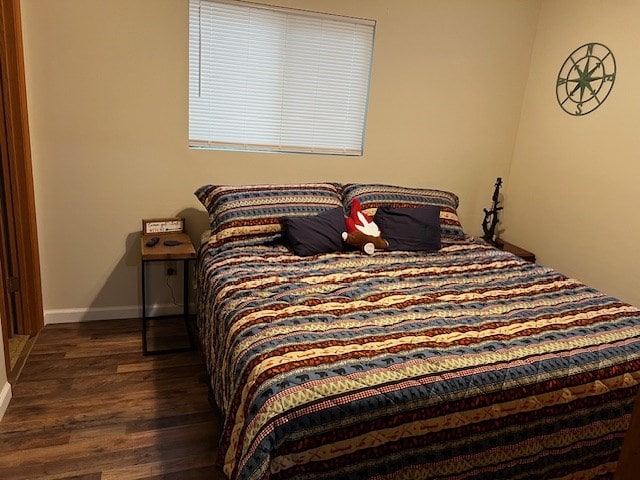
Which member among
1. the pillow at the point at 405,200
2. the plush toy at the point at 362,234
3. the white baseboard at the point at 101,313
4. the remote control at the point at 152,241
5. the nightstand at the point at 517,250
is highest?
the pillow at the point at 405,200

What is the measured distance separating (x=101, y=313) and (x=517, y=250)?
9.67ft

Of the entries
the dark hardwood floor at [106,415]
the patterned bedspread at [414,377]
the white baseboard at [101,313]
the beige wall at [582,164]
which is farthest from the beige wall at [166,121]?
the patterned bedspread at [414,377]

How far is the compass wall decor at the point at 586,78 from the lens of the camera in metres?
2.97

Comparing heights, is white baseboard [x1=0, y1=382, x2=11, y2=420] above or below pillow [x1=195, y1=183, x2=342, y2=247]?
below

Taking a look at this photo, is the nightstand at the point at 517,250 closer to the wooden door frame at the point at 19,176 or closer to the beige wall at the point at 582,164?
the beige wall at the point at 582,164

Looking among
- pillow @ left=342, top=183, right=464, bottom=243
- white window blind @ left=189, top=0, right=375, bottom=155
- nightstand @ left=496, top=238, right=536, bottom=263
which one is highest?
white window blind @ left=189, top=0, right=375, bottom=155

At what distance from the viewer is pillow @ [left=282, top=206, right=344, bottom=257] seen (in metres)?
2.60

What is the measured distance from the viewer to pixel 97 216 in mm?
2896

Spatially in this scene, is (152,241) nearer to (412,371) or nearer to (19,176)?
(19,176)

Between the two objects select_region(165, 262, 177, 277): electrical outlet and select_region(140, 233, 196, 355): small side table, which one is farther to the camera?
select_region(165, 262, 177, 277): electrical outlet

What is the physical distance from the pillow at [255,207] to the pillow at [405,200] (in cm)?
19

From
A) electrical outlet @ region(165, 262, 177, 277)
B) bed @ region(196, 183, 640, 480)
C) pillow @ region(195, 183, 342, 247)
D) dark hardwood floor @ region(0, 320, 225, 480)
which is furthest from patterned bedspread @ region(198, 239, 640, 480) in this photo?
electrical outlet @ region(165, 262, 177, 277)

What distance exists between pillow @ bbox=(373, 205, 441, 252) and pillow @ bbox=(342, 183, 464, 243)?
9cm

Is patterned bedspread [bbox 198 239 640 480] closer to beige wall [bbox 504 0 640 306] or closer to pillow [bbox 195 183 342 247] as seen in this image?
pillow [bbox 195 183 342 247]
